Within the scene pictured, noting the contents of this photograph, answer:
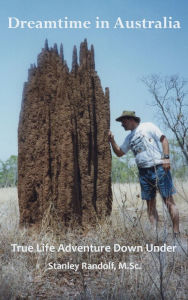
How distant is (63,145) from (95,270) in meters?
1.70

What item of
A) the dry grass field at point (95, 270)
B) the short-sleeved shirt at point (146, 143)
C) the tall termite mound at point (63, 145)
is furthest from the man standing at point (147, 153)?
the dry grass field at point (95, 270)

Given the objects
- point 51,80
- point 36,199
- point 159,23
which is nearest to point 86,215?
point 36,199

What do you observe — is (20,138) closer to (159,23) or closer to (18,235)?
(18,235)

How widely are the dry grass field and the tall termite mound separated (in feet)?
1.02

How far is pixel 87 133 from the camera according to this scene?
15.5ft

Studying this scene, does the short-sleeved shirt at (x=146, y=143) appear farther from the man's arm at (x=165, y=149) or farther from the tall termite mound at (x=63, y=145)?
the tall termite mound at (x=63, y=145)

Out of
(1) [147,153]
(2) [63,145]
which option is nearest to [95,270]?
(2) [63,145]

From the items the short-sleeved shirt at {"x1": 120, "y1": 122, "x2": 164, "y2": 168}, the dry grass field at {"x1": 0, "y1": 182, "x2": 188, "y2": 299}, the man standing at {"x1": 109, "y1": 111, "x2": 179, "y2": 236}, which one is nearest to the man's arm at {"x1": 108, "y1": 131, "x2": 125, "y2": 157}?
the man standing at {"x1": 109, "y1": 111, "x2": 179, "y2": 236}

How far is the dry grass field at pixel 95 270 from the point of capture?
2.68m

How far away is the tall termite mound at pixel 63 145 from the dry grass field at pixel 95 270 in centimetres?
31

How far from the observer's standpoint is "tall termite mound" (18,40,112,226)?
174 inches

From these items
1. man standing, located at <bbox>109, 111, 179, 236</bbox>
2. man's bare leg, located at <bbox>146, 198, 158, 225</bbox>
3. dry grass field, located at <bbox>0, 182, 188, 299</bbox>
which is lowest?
dry grass field, located at <bbox>0, 182, 188, 299</bbox>

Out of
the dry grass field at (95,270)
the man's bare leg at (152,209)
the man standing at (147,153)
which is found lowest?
the dry grass field at (95,270)

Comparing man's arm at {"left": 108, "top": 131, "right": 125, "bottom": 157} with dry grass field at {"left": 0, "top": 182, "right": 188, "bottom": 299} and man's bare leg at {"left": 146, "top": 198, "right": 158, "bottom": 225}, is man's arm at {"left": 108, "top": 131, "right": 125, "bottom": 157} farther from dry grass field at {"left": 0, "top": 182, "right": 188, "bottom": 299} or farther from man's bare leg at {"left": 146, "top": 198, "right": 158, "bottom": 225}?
dry grass field at {"left": 0, "top": 182, "right": 188, "bottom": 299}
